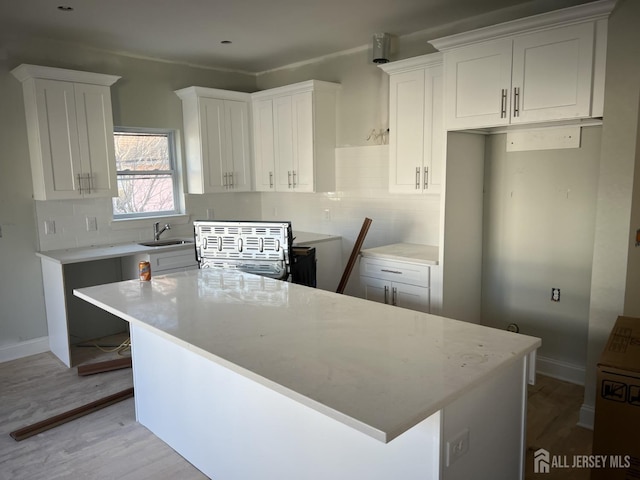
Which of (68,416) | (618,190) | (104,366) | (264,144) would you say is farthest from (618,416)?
(264,144)

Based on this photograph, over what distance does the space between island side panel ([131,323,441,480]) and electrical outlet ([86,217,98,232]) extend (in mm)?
1908

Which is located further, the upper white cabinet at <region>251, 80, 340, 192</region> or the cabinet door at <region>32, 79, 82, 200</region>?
the upper white cabinet at <region>251, 80, 340, 192</region>

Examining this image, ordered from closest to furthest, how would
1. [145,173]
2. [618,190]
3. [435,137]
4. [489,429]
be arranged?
[489,429]
[618,190]
[435,137]
[145,173]

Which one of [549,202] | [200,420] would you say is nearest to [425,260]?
[549,202]

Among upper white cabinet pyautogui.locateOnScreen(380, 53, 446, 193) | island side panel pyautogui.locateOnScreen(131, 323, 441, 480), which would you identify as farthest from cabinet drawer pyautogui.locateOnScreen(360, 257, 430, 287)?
island side panel pyautogui.locateOnScreen(131, 323, 441, 480)

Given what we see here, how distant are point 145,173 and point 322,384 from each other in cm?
396

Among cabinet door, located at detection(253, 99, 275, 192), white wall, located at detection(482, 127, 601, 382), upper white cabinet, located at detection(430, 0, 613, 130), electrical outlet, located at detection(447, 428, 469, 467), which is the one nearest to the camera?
electrical outlet, located at detection(447, 428, 469, 467)

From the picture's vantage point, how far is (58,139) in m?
3.95

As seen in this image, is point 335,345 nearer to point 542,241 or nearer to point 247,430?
point 247,430

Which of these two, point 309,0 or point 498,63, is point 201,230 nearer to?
point 309,0

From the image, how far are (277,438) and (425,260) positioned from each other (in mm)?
1935

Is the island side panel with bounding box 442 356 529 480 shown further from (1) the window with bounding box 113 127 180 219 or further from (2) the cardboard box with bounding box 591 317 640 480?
(1) the window with bounding box 113 127 180 219

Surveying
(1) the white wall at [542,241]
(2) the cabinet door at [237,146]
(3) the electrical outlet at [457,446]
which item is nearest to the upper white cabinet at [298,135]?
(2) the cabinet door at [237,146]

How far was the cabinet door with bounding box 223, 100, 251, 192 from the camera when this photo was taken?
5.07 metres
